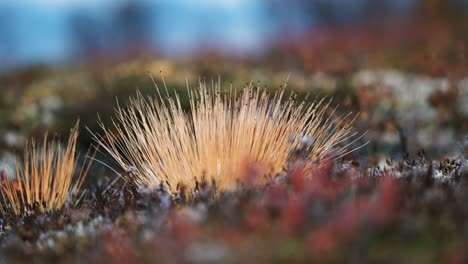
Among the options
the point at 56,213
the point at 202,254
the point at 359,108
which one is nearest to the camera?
the point at 202,254

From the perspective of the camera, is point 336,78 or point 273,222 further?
point 336,78

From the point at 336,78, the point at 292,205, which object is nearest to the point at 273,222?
the point at 292,205

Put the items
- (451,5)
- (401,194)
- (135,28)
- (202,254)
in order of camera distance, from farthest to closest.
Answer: (135,28) → (451,5) → (401,194) → (202,254)

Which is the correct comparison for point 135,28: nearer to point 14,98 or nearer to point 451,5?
point 451,5

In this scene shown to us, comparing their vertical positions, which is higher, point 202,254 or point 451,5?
point 451,5

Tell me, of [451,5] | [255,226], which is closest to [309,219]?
[255,226]

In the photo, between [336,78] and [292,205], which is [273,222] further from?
[336,78]

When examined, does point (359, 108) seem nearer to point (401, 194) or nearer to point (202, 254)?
point (401, 194)

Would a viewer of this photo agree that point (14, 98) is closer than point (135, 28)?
Yes

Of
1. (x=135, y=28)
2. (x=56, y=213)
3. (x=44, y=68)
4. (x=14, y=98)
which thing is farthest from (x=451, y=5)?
(x=135, y=28)

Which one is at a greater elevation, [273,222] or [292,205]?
[292,205]
